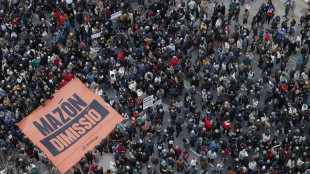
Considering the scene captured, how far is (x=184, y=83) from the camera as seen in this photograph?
37750 millimetres

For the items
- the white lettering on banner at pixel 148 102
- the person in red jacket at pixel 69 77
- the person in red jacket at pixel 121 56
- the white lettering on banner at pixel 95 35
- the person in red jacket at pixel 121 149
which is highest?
the white lettering on banner at pixel 95 35

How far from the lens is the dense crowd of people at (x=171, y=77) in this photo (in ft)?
104

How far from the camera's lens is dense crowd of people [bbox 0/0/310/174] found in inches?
1248

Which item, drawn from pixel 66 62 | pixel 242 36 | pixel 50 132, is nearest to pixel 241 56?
pixel 242 36

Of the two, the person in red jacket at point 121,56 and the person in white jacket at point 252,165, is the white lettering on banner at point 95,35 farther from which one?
the person in white jacket at point 252,165

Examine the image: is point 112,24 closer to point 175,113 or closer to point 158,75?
point 158,75

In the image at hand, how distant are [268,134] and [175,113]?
19.8 feet

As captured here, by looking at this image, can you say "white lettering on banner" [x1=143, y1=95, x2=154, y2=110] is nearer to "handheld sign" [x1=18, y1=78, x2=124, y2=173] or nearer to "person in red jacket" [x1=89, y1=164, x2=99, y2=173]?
"handheld sign" [x1=18, y1=78, x2=124, y2=173]

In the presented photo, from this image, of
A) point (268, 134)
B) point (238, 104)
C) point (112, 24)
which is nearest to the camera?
point (268, 134)

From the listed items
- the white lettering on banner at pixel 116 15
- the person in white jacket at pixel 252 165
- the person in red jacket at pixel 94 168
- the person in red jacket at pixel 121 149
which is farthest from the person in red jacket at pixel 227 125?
the white lettering on banner at pixel 116 15

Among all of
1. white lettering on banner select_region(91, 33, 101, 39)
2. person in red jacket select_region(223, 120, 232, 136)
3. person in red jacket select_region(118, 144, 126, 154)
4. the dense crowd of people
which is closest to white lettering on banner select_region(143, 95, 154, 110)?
the dense crowd of people

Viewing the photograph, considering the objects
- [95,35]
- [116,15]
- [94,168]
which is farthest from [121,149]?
[116,15]

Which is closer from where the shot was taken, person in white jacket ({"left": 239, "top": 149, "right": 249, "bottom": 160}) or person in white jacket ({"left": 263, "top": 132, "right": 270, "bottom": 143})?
person in white jacket ({"left": 239, "top": 149, "right": 249, "bottom": 160})

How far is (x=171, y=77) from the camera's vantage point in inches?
1419
